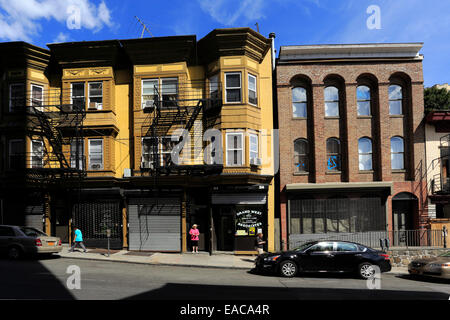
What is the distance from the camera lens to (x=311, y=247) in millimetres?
A: 12336

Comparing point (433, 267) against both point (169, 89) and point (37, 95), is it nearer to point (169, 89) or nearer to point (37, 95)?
point (169, 89)

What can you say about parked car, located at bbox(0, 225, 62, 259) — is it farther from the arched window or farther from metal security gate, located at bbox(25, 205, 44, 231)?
the arched window

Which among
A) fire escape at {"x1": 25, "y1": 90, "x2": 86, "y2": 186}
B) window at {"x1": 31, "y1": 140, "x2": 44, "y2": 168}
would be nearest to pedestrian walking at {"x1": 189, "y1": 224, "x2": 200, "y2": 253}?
fire escape at {"x1": 25, "y1": 90, "x2": 86, "y2": 186}

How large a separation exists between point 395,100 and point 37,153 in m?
20.9

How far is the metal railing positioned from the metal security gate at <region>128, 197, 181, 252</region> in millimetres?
6429

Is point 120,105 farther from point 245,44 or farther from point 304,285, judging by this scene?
point 304,285

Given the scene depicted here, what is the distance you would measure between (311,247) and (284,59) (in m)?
11.2

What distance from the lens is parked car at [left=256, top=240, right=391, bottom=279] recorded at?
11977 millimetres

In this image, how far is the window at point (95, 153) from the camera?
18.1 meters

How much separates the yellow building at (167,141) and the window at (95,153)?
6 centimetres

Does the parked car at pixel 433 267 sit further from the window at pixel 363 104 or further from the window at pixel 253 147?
the window at pixel 363 104

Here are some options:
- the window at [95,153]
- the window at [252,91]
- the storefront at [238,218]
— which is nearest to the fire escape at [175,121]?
the window at [252,91]

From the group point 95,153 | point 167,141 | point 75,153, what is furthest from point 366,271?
point 75,153

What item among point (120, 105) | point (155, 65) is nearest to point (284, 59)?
point (155, 65)
